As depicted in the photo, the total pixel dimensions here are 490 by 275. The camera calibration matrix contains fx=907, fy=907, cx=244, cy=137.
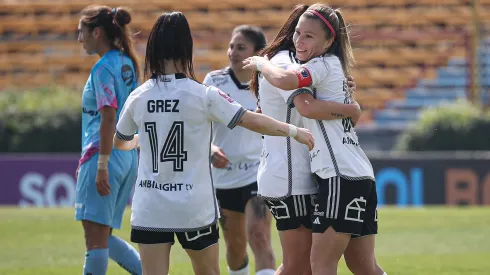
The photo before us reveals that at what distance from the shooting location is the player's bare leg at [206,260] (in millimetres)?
5314

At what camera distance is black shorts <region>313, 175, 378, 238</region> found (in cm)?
535

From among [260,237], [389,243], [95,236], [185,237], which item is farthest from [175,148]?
[389,243]

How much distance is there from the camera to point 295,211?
5.59 metres

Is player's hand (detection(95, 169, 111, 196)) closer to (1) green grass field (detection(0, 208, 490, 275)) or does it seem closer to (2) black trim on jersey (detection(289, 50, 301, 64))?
(2) black trim on jersey (detection(289, 50, 301, 64))

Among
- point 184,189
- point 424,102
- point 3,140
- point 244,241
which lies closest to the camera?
point 184,189

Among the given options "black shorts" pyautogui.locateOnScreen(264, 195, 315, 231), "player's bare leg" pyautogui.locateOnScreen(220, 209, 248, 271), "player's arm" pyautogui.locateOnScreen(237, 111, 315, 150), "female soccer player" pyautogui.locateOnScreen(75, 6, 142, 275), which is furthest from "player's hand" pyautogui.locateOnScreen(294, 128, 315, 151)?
"player's bare leg" pyautogui.locateOnScreen(220, 209, 248, 271)

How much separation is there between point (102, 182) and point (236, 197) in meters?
1.61

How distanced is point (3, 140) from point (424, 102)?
10.9m

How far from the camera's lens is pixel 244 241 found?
7.79 metres

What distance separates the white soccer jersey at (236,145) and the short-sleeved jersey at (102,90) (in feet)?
3.50

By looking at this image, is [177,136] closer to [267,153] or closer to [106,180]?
[267,153]

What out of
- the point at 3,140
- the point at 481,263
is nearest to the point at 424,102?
the point at 3,140

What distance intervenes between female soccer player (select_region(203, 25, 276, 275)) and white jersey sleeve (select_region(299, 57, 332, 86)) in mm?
2352

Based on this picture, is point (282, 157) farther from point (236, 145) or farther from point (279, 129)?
point (236, 145)
